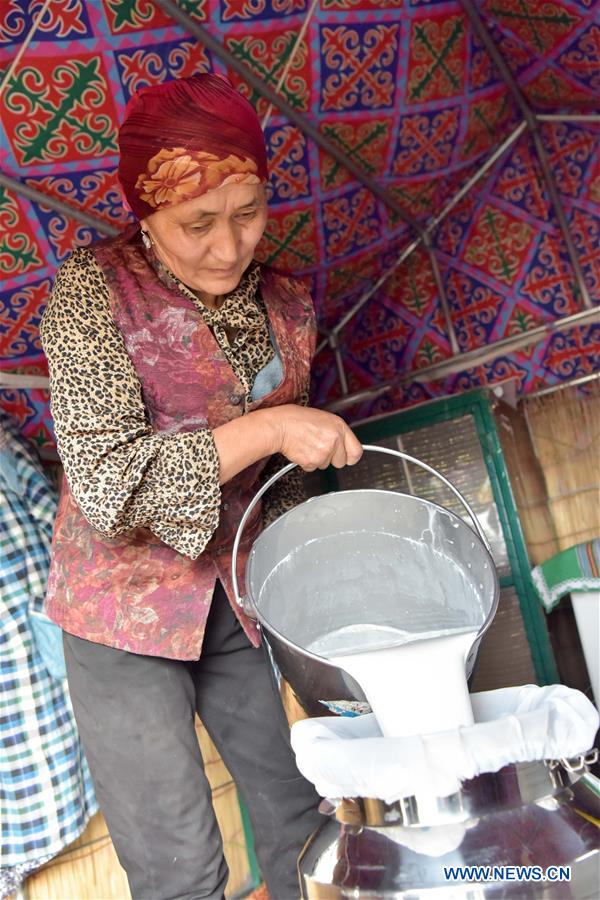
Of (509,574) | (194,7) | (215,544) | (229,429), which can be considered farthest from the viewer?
(509,574)

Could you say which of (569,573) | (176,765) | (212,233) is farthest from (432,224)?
(176,765)

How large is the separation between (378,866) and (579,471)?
268cm

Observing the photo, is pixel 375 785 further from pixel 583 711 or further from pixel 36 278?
pixel 36 278

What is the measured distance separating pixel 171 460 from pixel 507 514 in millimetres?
1974

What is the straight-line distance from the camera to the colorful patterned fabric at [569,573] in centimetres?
286

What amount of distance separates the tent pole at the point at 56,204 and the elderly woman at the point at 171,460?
38 cm

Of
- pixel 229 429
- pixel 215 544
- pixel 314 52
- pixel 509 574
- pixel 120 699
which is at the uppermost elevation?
pixel 314 52

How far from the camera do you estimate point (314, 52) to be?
221 cm

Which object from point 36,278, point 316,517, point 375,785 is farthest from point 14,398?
point 375,785

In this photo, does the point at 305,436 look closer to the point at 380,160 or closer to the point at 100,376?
the point at 100,376

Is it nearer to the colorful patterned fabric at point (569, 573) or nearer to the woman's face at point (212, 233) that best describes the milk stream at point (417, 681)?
the woman's face at point (212, 233)

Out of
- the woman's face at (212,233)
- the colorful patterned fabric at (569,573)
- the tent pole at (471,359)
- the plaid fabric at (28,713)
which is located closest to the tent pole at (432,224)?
the tent pole at (471,359)

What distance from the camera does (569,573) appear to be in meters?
2.91

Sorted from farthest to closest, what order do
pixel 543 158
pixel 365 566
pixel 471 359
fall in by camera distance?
pixel 471 359 < pixel 543 158 < pixel 365 566
